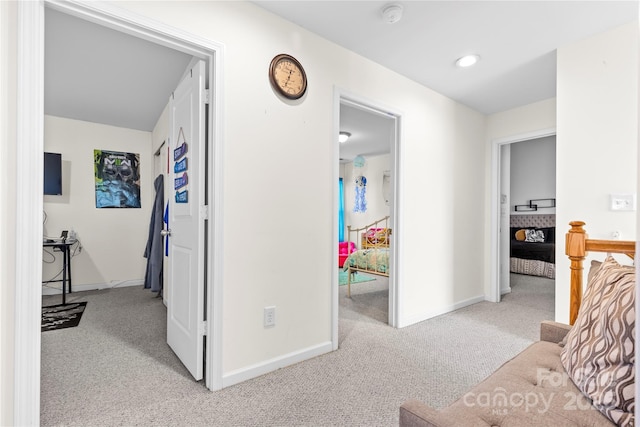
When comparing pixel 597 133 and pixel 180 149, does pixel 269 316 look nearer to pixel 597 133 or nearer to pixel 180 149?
pixel 180 149

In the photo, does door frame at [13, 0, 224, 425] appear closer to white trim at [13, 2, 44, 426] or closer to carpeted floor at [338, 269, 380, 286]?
white trim at [13, 2, 44, 426]

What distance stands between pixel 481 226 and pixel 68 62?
4.57 meters

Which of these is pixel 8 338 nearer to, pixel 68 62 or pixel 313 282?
pixel 313 282

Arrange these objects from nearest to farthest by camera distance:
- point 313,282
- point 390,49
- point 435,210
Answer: point 313,282 → point 390,49 → point 435,210

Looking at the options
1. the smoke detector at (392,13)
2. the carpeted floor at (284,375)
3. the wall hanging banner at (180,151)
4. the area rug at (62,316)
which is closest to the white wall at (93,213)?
the area rug at (62,316)

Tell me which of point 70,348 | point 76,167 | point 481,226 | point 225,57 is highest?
point 225,57

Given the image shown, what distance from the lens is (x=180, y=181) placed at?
2260 millimetres

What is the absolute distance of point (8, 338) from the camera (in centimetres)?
135

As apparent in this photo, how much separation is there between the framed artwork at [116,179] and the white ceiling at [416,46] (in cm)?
98

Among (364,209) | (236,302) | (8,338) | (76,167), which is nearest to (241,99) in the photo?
(236,302)

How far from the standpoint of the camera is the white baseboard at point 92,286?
413 centimetres

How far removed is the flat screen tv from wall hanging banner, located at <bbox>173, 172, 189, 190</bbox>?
282cm

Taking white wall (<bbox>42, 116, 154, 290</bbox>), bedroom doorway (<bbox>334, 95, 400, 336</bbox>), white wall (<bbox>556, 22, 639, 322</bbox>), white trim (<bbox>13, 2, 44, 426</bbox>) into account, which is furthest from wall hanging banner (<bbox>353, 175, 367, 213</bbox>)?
white trim (<bbox>13, 2, 44, 426</bbox>)

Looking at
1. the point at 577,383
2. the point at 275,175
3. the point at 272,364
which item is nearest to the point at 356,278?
the point at 272,364
